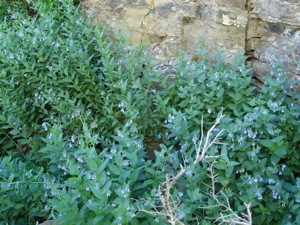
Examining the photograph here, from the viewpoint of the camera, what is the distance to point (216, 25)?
13.4ft

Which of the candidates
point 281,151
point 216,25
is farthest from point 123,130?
point 216,25

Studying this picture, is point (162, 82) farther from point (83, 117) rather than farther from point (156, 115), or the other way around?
point (83, 117)

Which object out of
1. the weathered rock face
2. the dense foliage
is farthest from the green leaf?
the weathered rock face

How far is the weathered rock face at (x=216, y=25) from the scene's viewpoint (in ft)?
12.7

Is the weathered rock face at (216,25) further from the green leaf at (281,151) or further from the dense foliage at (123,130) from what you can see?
the green leaf at (281,151)

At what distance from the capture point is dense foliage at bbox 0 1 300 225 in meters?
2.88

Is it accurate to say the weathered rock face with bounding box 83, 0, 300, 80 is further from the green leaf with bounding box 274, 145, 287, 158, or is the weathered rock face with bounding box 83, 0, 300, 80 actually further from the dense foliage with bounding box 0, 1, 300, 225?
the green leaf with bounding box 274, 145, 287, 158

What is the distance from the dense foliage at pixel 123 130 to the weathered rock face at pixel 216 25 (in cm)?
23

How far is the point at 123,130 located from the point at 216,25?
58.5 inches

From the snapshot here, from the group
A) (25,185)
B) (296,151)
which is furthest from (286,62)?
(25,185)

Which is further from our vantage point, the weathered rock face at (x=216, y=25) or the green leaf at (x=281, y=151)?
the weathered rock face at (x=216, y=25)

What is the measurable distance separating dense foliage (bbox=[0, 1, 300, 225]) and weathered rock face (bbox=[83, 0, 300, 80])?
0.23 meters

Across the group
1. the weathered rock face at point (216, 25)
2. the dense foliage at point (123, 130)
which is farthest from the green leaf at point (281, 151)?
the weathered rock face at point (216, 25)

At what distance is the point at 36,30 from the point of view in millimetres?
3984
